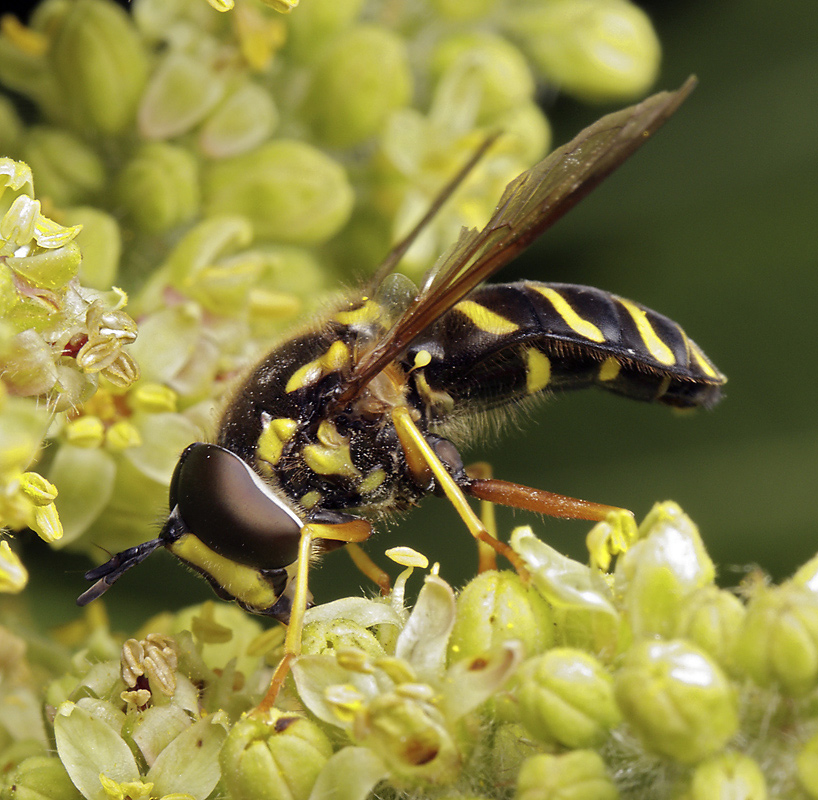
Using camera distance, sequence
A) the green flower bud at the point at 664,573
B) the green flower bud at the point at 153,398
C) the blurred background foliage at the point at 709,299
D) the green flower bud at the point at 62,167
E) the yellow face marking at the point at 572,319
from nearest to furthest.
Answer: the green flower bud at the point at 664,573
the yellow face marking at the point at 572,319
the green flower bud at the point at 153,398
the green flower bud at the point at 62,167
the blurred background foliage at the point at 709,299

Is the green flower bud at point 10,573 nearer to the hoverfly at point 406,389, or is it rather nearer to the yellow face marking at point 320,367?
the hoverfly at point 406,389

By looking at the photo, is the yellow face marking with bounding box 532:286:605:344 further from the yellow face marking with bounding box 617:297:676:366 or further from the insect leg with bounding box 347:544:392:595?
the insect leg with bounding box 347:544:392:595

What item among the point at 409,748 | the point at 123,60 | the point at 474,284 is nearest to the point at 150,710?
the point at 409,748

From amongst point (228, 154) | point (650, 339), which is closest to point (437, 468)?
point (650, 339)

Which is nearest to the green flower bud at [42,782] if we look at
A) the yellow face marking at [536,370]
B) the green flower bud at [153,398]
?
the green flower bud at [153,398]

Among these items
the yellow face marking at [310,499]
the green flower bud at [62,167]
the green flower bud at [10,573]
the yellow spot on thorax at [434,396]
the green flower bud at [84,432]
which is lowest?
the green flower bud at [84,432]

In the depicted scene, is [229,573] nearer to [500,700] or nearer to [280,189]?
[500,700]

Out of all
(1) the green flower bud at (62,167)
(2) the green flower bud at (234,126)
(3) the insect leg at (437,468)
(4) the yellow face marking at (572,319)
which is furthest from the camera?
(2) the green flower bud at (234,126)
